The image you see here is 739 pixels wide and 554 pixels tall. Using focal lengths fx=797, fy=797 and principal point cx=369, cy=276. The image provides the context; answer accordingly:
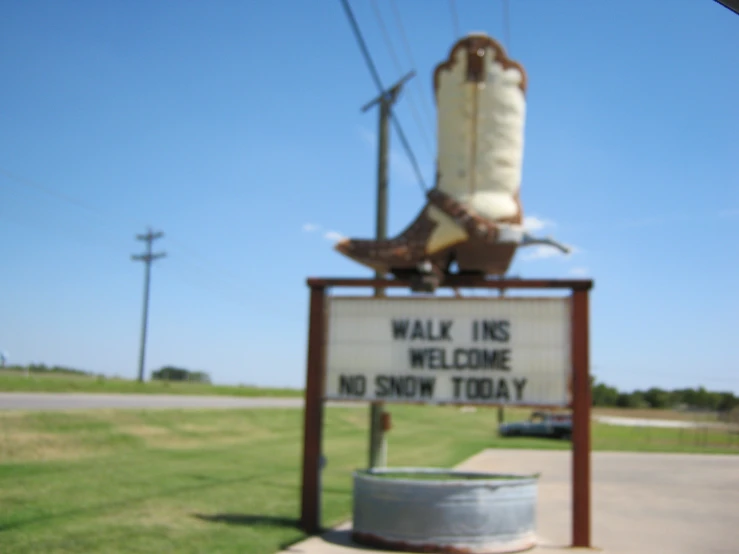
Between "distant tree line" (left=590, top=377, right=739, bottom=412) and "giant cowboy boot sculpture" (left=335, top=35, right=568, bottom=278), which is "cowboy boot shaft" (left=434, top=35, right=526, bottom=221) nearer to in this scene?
"giant cowboy boot sculpture" (left=335, top=35, right=568, bottom=278)

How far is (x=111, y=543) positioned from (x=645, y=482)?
1270 centimetres

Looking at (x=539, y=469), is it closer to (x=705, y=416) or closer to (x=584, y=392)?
(x=584, y=392)

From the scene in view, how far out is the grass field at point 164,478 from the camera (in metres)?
8.52

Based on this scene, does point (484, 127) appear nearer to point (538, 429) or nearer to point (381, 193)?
point (381, 193)

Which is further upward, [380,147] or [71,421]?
[380,147]

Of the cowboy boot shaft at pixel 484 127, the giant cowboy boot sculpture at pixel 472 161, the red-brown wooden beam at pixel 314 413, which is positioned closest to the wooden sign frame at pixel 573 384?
the red-brown wooden beam at pixel 314 413

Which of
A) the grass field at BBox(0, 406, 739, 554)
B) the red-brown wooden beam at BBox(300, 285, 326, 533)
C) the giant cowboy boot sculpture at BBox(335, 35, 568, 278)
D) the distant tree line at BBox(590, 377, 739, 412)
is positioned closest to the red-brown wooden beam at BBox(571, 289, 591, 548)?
the giant cowboy boot sculpture at BBox(335, 35, 568, 278)

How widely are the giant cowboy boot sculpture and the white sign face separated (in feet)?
1.96

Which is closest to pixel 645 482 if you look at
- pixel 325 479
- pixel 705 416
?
pixel 325 479

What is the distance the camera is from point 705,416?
7469 centimetres

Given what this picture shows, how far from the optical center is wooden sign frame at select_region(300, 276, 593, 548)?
8961 mm

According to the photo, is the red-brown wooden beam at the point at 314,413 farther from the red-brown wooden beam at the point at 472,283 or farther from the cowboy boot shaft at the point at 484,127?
the cowboy boot shaft at the point at 484,127

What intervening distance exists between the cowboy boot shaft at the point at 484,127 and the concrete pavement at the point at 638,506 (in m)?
4.14

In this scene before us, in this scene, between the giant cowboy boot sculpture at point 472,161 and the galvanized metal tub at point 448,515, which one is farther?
the giant cowboy boot sculpture at point 472,161
